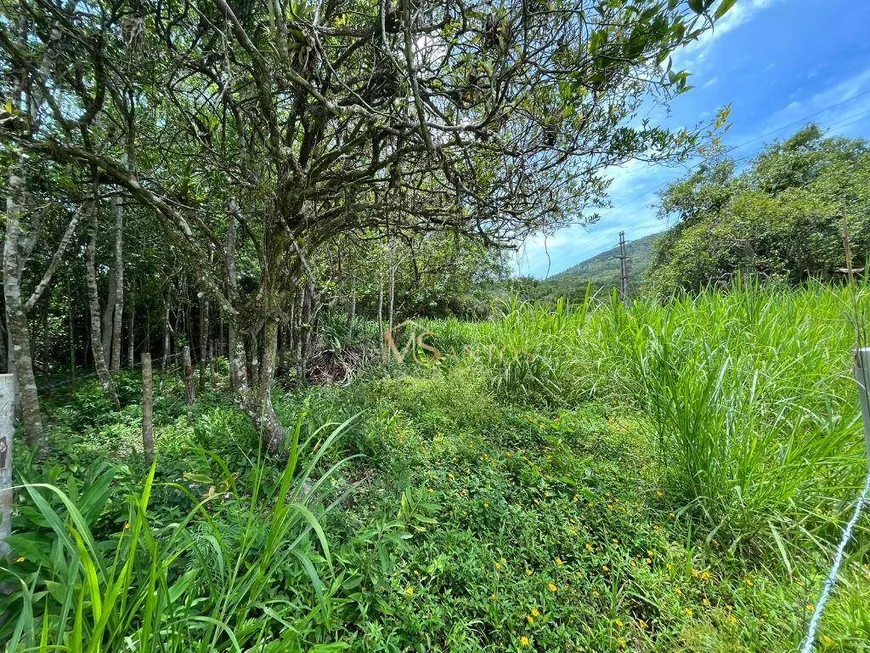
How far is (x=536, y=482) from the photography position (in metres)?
1.98

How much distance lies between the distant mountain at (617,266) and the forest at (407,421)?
4.10ft

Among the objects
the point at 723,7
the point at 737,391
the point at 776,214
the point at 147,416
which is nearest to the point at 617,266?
the point at 776,214

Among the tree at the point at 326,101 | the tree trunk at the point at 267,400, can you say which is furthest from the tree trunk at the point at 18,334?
the tree trunk at the point at 267,400

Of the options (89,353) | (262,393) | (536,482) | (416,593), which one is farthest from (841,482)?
(89,353)

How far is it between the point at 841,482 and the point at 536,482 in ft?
4.74

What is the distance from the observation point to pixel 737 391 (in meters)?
1.87

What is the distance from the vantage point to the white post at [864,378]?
863 millimetres

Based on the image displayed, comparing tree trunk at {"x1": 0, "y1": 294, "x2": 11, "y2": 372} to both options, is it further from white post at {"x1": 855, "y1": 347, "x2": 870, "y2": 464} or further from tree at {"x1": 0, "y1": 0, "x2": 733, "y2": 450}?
white post at {"x1": 855, "y1": 347, "x2": 870, "y2": 464}

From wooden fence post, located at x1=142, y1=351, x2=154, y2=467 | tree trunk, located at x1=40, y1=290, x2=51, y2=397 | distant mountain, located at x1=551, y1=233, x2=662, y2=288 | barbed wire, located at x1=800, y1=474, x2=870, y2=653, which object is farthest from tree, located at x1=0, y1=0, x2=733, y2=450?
tree trunk, located at x1=40, y1=290, x2=51, y2=397

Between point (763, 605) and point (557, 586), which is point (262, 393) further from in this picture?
point (763, 605)

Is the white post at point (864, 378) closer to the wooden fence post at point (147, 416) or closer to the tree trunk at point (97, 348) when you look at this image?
the wooden fence post at point (147, 416)

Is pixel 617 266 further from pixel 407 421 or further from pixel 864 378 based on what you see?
pixel 864 378

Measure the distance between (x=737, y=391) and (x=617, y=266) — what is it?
34.4m

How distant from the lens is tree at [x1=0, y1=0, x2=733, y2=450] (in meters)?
1.53
